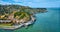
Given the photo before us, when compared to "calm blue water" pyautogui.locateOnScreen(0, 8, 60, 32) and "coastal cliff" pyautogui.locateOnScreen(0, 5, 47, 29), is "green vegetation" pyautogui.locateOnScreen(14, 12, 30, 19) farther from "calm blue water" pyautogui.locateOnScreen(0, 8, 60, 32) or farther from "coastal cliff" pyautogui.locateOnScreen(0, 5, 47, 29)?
"calm blue water" pyautogui.locateOnScreen(0, 8, 60, 32)

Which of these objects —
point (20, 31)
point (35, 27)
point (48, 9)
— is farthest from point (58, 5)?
point (20, 31)

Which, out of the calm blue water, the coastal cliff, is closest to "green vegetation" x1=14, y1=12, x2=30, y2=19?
the coastal cliff

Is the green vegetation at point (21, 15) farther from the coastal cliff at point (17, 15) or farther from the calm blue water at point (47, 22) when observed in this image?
the calm blue water at point (47, 22)

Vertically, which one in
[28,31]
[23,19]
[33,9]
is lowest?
[28,31]

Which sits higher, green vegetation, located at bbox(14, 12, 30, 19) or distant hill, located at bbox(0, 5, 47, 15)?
distant hill, located at bbox(0, 5, 47, 15)

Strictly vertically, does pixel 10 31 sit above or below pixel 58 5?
below

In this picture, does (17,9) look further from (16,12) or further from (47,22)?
(47,22)

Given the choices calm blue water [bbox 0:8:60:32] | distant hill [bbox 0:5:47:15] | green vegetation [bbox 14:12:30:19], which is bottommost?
calm blue water [bbox 0:8:60:32]

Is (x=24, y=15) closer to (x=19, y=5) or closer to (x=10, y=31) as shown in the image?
(x=19, y=5)

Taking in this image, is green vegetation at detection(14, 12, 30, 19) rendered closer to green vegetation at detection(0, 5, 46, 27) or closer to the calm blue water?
green vegetation at detection(0, 5, 46, 27)

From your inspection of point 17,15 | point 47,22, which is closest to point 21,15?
point 17,15
